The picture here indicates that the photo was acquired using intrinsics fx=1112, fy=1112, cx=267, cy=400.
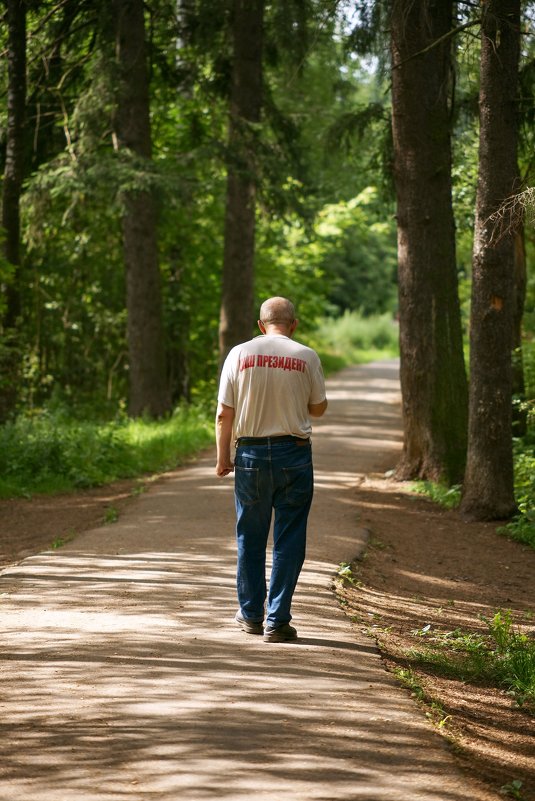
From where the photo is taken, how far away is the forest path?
14.7 ft

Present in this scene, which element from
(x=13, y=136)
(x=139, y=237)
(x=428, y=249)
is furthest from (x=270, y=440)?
(x=139, y=237)

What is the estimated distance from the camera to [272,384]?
6699mm

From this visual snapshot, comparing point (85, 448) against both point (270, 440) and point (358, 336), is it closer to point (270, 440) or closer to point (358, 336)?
point (270, 440)

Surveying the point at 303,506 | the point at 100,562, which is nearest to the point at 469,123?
the point at 100,562

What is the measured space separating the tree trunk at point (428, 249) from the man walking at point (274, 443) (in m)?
7.49

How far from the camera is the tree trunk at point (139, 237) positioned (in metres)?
19.3

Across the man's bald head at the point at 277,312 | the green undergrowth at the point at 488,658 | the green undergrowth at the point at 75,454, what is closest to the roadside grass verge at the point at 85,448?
the green undergrowth at the point at 75,454

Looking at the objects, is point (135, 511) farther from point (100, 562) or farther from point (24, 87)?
point (24, 87)

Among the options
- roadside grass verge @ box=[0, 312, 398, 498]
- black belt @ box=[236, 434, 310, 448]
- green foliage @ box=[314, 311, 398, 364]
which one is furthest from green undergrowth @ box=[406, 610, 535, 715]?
green foliage @ box=[314, 311, 398, 364]

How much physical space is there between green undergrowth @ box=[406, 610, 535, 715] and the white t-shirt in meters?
1.74

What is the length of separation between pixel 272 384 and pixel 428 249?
25.4 feet

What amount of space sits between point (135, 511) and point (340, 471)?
4.13 m

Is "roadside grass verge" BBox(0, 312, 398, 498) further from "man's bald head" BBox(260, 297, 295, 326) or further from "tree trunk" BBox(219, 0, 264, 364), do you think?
"man's bald head" BBox(260, 297, 295, 326)

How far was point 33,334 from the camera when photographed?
78.2 ft
